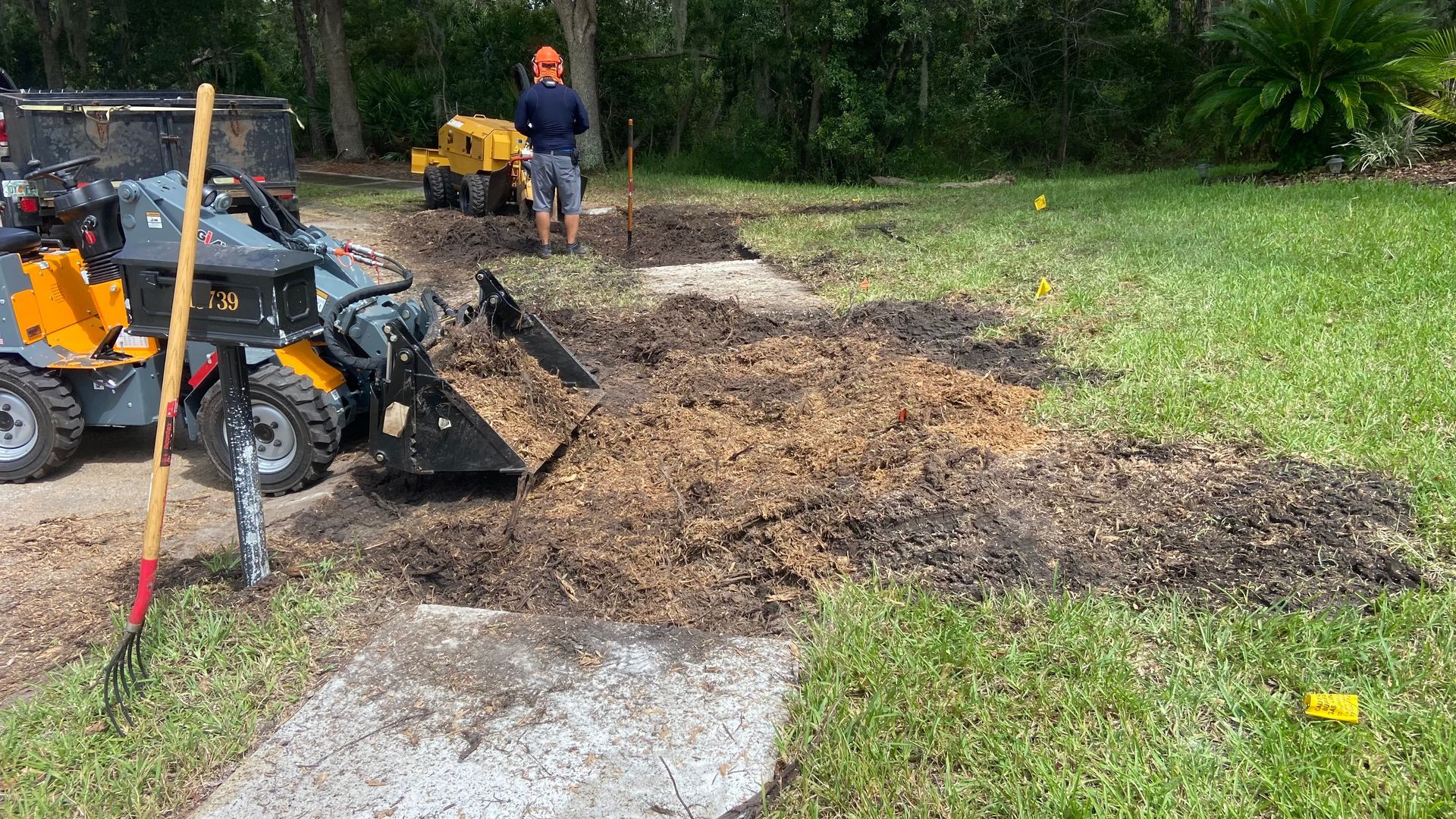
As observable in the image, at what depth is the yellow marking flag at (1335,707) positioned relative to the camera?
2.92 m

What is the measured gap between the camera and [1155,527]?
3.89 m

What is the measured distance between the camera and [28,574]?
15.0ft

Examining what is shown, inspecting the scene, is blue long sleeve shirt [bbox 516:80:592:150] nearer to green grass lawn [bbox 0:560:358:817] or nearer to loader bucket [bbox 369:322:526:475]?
loader bucket [bbox 369:322:526:475]

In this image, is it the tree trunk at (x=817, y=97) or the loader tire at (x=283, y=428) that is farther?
the tree trunk at (x=817, y=97)

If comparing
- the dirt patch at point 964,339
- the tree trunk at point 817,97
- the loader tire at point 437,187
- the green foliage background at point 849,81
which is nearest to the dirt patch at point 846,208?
the green foliage background at point 849,81

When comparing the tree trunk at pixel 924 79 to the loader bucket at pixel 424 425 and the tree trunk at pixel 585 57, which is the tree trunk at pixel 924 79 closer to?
the tree trunk at pixel 585 57

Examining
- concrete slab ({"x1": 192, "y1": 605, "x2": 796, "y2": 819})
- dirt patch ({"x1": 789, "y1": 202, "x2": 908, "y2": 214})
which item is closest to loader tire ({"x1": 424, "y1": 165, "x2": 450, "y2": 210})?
dirt patch ({"x1": 789, "y1": 202, "x2": 908, "y2": 214})

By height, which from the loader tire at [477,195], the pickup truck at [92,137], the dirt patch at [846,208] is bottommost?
the dirt patch at [846,208]

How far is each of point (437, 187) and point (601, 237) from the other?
3893 mm

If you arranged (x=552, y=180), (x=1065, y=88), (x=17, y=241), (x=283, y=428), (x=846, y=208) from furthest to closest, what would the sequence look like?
1. (x=1065, y=88)
2. (x=846, y=208)
3. (x=552, y=180)
4. (x=17, y=241)
5. (x=283, y=428)

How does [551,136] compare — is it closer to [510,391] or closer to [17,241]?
[17,241]

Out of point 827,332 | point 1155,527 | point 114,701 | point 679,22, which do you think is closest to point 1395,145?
point 827,332

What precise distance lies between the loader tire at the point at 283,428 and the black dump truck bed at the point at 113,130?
2.42 meters

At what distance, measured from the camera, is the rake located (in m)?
3.36
